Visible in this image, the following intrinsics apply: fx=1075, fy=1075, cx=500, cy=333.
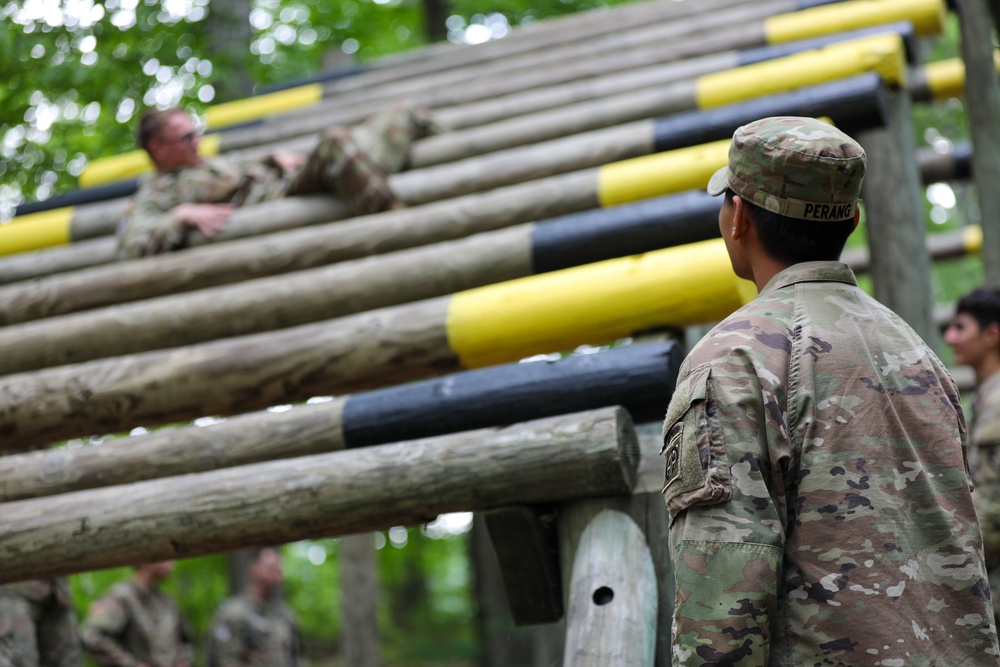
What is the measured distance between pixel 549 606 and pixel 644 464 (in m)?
0.56

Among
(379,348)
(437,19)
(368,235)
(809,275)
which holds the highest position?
(809,275)

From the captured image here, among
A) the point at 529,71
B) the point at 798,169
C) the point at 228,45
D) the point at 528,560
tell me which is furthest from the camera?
the point at 228,45

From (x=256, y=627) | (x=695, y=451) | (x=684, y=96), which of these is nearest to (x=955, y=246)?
(x=684, y=96)

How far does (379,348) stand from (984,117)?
3782 millimetres

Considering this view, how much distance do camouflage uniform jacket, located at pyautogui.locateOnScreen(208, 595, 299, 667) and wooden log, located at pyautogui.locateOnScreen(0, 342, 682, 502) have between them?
4.97 m

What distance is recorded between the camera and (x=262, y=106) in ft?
26.0

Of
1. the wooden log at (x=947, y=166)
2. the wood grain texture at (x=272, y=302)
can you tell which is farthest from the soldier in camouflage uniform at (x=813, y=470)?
the wooden log at (x=947, y=166)

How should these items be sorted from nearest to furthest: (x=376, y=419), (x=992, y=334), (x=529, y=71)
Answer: (x=376, y=419)
(x=992, y=334)
(x=529, y=71)

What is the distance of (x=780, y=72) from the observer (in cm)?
514

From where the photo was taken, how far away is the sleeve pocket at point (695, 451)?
5.95 ft

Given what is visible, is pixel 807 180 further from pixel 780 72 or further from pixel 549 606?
pixel 780 72

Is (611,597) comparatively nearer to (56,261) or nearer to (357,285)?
(357,285)

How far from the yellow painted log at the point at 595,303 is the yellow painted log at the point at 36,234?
3.23m

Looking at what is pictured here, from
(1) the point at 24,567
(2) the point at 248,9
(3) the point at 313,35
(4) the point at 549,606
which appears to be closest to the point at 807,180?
(4) the point at 549,606
